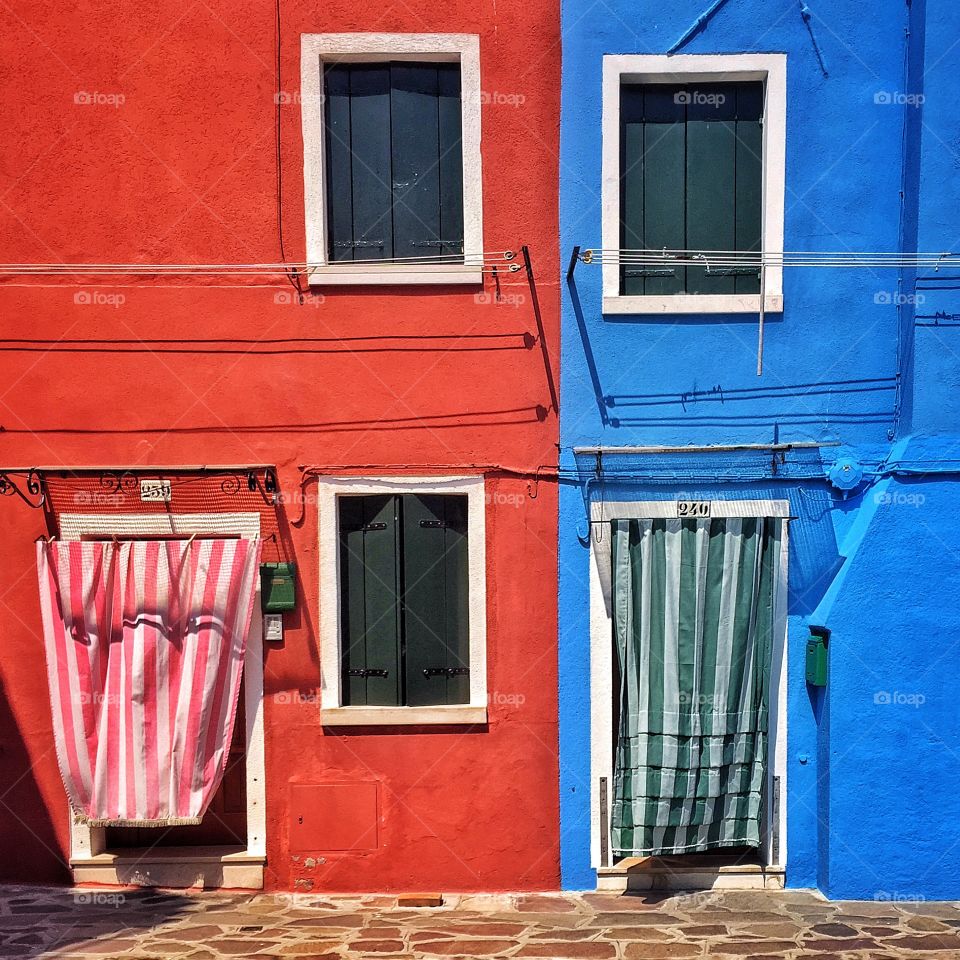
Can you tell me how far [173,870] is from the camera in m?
7.18

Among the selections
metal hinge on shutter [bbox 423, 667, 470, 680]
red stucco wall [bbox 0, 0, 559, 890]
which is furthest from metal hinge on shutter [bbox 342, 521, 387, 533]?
metal hinge on shutter [bbox 423, 667, 470, 680]

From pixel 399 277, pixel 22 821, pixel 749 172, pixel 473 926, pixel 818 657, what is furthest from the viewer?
pixel 22 821

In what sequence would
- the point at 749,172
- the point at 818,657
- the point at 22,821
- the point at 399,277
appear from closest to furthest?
the point at 818,657 → the point at 399,277 → the point at 749,172 → the point at 22,821

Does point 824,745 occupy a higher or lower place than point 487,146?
lower

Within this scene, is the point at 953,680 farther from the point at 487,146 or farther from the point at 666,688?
the point at 487,146

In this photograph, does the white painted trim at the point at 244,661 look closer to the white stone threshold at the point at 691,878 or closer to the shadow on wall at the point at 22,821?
the shadow on wall at the point at 22,821

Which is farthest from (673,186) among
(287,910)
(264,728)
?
(287,910)

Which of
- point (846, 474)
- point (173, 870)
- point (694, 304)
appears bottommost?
point (173, 870)

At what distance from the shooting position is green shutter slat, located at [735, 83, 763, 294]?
708cm

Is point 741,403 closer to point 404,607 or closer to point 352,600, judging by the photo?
point 404,607

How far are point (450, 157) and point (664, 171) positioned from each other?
1.68 meters

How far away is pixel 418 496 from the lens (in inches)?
A: 282

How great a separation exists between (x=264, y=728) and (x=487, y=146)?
4.85 meters

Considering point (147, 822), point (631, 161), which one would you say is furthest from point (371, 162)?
point (147, 822)
